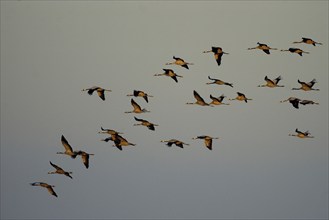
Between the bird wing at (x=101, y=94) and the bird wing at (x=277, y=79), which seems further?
the bird wing at (x=277, y=79)

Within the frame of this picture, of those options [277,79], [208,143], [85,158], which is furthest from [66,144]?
[277,79]

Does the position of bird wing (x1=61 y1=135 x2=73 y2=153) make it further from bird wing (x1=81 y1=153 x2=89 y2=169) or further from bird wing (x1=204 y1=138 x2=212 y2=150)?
bird wing (x1=204 y1=138 x2=212 y2=150)

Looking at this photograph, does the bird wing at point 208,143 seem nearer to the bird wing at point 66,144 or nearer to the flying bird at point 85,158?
the flying bird at point 85,158

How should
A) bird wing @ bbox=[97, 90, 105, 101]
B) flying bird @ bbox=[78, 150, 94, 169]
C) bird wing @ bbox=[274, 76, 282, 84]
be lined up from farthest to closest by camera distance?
bird wing @ bbox=[274, 76, 282, 84] < flying bird @ bbox=[78, 150, 94, 169] < bird wing @ bbox=[97, 90, 105, 101]

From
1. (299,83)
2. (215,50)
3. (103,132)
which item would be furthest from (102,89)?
(299,83)

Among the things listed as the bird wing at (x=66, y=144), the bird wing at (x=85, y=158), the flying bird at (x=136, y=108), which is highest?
the flying bird at (x=136, y=108)

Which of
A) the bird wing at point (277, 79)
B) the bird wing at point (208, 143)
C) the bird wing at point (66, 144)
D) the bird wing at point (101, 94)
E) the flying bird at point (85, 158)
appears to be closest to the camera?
the bird wing at point (66, 144)

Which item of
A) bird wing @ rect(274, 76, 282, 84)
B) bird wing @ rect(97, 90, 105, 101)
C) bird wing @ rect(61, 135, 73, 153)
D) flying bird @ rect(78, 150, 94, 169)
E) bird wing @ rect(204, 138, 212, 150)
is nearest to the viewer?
bird wing @ rect(61, 135, 73, 153)

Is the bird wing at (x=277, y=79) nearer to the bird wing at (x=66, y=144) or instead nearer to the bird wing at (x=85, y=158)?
the bird wing at (x=85, y=158)

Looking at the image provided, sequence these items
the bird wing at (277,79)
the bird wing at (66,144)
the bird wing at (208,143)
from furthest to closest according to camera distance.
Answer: the bird wing at (208,143)
the bird wing at (277,79)
the bird wing at (66,144)

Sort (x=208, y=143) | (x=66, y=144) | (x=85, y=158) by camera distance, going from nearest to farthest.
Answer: (x=66, y=144) → (x=85, y=158) → (x=208, y=143)

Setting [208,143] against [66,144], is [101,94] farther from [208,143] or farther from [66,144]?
[208,143]

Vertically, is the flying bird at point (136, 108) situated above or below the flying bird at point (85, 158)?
above

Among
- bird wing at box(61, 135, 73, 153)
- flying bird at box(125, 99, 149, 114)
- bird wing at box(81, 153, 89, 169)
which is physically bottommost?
bird wing at box(81, 153, 89, 169)
